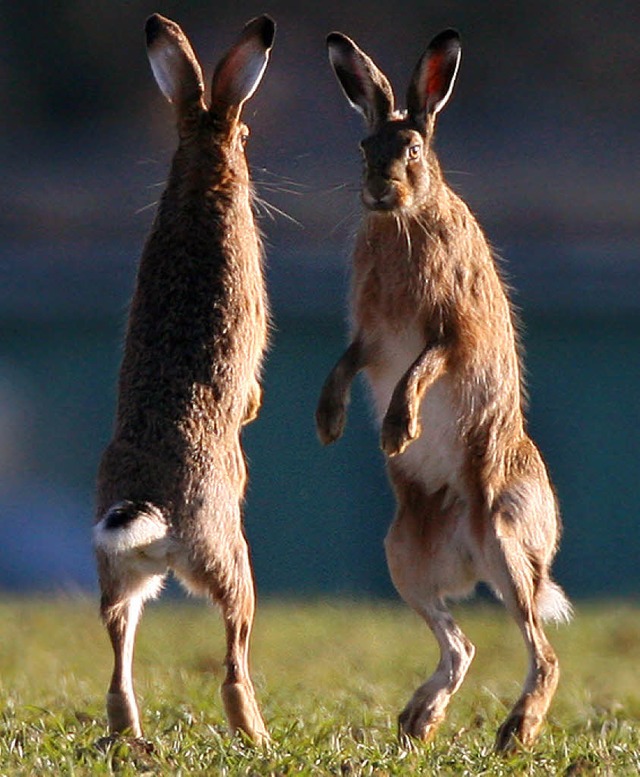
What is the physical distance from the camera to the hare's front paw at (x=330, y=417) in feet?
24.1

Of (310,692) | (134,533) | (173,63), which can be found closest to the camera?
(134,533)

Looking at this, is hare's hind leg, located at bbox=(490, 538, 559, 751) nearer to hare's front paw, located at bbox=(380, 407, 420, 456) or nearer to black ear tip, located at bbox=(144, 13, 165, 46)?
hare's front paw, located at bbox=(380, 407, 420, 456)

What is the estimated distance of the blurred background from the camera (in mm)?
14773

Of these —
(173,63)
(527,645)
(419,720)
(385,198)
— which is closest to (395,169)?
(385,198)

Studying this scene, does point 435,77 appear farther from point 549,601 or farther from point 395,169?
point 549,601

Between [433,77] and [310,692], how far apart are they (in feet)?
7.33

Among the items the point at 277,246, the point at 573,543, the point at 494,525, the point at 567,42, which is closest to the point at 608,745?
the point at 494,525

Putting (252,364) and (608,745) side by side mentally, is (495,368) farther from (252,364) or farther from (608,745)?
(608,745)

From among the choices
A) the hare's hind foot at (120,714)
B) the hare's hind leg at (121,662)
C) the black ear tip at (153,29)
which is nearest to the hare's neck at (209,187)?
the black ear tip at (153,29)

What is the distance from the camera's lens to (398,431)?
23.3ft

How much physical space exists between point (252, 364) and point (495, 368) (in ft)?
2.73

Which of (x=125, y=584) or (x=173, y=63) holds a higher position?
(x=173, y=63)

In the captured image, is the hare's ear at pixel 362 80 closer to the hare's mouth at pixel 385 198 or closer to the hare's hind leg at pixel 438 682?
the hare's mouth at pixel 385 198

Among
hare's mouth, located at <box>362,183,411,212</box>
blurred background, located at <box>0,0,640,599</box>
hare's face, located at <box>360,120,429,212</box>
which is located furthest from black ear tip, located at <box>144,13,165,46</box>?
blurred background, located at <box>0,0,640,599</box>
